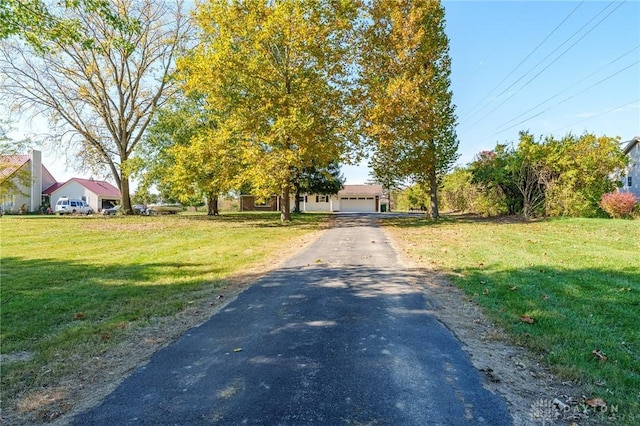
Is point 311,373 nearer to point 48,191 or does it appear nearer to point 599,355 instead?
point 599,355

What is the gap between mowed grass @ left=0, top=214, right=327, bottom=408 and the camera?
4078 millimetres

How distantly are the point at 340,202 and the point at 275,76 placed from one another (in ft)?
124

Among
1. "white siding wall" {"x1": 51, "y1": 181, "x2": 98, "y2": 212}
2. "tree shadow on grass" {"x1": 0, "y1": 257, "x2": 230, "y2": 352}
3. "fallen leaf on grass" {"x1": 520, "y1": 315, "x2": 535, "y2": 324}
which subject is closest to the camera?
"fallen leaf on grass" {"x1": 520, "y1": 315, "x2": 535, "y2": 324}

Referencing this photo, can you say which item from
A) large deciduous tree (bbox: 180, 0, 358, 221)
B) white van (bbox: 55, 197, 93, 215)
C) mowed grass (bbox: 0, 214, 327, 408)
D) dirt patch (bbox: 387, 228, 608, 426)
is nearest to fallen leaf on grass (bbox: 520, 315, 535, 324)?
dirt patch (bbox: 387, 228, 608, 426)

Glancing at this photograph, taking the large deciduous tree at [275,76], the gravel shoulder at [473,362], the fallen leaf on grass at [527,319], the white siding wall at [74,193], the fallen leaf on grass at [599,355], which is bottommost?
the gravel shoulder at [473,362]

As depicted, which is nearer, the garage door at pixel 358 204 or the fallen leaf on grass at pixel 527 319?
the fallen leaf on grass at pixel 527 319

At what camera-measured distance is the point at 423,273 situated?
791cm

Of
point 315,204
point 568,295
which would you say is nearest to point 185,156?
point 568,295

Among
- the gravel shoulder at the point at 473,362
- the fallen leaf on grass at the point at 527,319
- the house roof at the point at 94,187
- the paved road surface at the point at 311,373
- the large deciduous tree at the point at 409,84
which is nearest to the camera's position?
the paved road surface at the point at 311,373

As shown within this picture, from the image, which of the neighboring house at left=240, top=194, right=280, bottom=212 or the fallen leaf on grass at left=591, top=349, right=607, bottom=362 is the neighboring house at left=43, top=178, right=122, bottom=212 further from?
the fallen leaf on grass at left=591, top=349, right=607, bottom=362

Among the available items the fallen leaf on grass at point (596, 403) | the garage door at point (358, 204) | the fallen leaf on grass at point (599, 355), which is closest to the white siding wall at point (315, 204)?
the garage door at point (358, 204)

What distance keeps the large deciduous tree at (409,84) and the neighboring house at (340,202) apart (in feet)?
106

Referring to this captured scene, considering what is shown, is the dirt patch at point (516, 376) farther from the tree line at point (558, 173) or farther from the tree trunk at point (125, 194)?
the tree trunk at point (125, 194)

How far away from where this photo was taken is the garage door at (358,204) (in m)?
57.6
